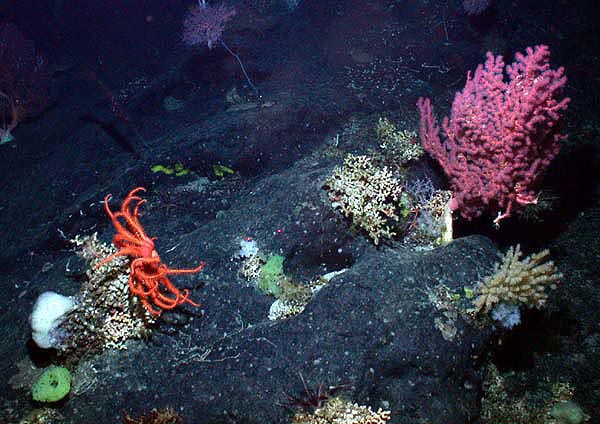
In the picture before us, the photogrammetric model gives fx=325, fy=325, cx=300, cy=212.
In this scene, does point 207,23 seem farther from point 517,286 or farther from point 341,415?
point 341,415

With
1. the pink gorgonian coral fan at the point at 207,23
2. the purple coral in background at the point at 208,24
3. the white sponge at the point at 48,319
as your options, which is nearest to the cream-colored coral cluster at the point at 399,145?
the purple coral in background at the point at 208,24

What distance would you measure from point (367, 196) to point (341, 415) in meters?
2.82

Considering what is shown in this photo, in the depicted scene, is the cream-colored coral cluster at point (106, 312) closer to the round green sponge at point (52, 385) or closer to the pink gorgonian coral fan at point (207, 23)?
the round green sponge at point (52, 385)

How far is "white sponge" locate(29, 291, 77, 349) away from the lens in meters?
3.92

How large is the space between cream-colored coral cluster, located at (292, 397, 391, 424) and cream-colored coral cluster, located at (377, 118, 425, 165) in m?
3.72

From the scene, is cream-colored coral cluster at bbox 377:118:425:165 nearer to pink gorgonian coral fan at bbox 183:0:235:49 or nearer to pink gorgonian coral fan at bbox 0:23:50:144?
pink gorgonian coral fan at bbox 183:0:235:49

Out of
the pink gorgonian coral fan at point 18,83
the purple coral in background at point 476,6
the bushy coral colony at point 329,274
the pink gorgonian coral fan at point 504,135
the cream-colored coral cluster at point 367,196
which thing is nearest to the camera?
the bushy coral colony at point 329,274

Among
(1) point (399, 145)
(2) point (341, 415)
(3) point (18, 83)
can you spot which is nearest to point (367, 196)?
(1) point (399, 145)

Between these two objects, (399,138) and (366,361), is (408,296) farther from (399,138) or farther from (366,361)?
(399,138)

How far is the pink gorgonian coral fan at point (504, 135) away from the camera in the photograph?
4.10 m

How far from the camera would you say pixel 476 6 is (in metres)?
9.98

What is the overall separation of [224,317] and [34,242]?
5072mm

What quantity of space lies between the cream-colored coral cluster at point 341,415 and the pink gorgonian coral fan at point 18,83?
44.4 ft

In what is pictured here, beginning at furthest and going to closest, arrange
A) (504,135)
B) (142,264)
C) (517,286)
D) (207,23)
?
1. (207,23)
2. (504,135)
3. (142,264)
4. (517,286)
